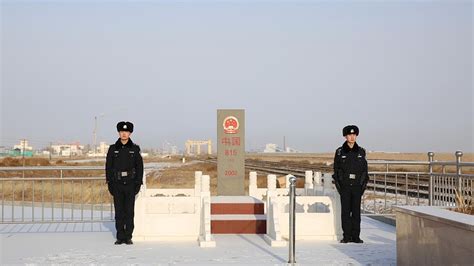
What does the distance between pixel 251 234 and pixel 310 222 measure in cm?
102

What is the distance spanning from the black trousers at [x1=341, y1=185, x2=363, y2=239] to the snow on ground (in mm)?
263

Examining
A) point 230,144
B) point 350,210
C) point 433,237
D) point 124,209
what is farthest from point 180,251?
point 230,144

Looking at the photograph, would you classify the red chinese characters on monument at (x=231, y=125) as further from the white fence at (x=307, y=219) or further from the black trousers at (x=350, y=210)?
the black trousers at (x=350, y=210)

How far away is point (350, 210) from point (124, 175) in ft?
11.7

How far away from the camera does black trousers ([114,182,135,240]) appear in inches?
368

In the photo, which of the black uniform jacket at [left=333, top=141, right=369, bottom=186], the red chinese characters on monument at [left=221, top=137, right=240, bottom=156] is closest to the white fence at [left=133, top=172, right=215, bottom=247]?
the black uniform jacket at [left=333, top=141, right=369, bottom=186]

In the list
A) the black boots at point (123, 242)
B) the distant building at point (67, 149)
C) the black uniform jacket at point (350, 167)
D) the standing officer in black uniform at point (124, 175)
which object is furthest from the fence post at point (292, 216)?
the distant building at point (67, 149)

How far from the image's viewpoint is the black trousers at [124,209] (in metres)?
9.35

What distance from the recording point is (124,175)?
9555mm

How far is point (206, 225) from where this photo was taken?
30.1 ft

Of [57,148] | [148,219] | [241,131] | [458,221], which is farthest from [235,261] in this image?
[57,148]

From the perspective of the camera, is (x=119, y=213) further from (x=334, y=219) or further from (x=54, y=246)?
(x=334, y=219)

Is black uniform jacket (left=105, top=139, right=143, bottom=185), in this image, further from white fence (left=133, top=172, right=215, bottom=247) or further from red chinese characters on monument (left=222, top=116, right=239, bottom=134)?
red chinese characters on monument (left=222, top=116, right=239, bottom=134)

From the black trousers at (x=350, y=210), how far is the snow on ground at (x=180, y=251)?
26cm
